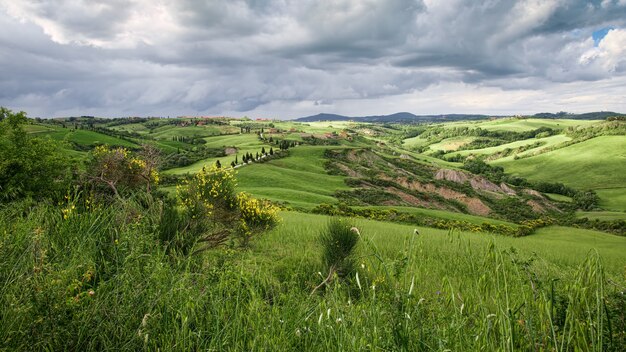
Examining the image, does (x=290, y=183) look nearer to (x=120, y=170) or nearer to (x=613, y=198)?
(x=120, y=170)

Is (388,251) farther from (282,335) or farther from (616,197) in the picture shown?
(616,197)

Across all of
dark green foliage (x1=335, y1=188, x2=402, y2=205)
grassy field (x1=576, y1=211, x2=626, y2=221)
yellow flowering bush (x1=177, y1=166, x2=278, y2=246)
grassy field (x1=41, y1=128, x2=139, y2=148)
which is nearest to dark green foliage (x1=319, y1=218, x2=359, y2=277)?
yellow flowering bush (x1=177, y1=166, x2=278, y2=246)

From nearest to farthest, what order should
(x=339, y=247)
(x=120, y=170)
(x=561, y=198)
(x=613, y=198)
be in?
(x=339, y=247)
(x=120, y=170)
(x=561, y=198)
(x=613, y=198)

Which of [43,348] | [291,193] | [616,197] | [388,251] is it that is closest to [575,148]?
[616,197]

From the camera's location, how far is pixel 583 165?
150 meters

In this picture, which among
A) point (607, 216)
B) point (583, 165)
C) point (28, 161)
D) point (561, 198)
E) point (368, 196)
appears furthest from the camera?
point (583, 165)

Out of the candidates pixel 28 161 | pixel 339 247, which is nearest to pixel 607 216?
pixel 339 247

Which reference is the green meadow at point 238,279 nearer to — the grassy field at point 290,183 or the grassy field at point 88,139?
the grassy field at point 290,183

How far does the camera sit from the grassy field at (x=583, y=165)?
135375 millimetres

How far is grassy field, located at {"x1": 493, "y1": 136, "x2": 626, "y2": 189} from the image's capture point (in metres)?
135

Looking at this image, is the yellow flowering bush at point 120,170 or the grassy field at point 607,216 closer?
the yellow flowering bush at point 120,170

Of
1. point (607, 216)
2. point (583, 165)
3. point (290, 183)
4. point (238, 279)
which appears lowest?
point (583, 165)

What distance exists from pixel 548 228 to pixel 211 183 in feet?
137

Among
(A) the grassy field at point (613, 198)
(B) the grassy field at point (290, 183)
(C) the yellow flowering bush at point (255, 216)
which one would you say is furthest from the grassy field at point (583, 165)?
(C) the yellow flowering bush at point (255, 216)
